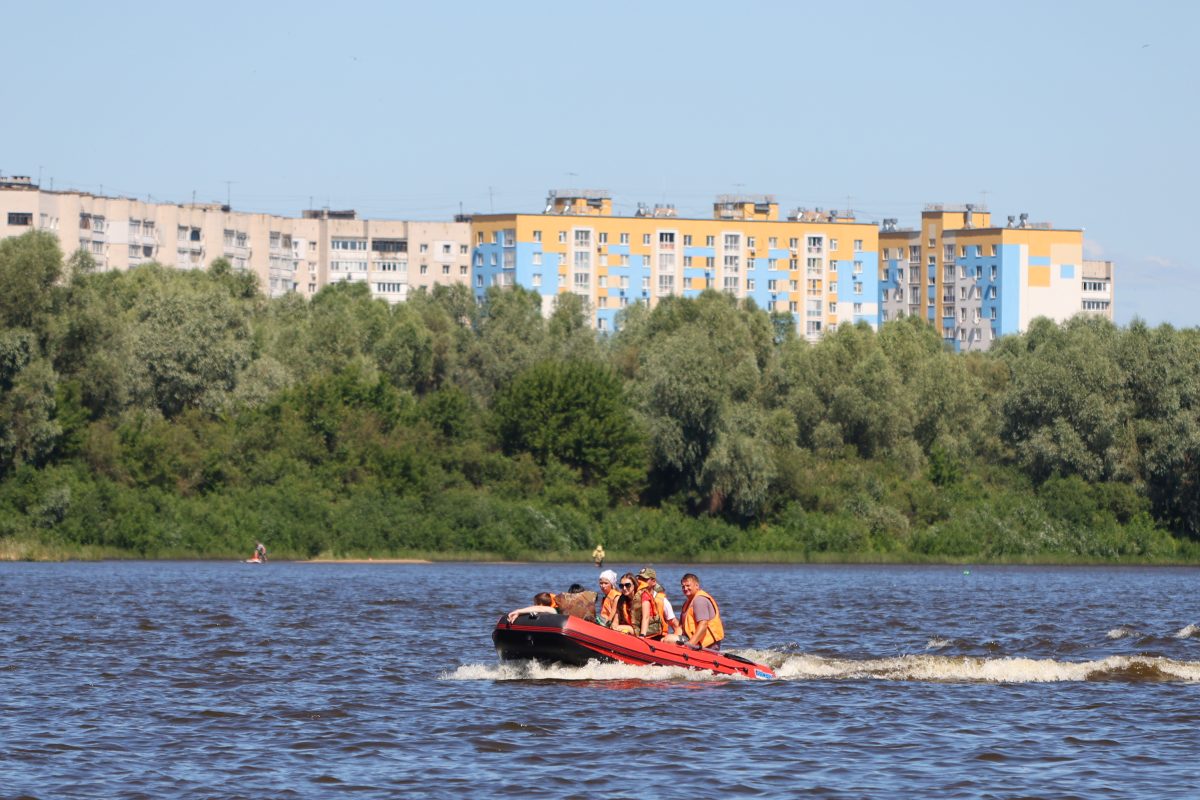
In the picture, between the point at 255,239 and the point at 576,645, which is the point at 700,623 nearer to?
the point at 576,645

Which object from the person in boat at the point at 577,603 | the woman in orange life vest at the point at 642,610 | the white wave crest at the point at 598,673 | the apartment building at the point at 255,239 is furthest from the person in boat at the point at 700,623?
the apartment building at the point at 255,239

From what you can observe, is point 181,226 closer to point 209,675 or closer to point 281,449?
point 281,449

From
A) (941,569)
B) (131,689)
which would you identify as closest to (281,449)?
(941,569)

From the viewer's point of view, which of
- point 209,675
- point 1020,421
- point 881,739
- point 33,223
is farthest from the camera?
point 33,223

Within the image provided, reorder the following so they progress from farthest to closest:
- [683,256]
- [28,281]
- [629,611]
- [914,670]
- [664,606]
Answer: [683,256]
[28,281]
[914,670]
[664,606]
[629,611]

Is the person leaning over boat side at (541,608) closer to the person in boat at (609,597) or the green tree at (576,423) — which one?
the person in boat at (609,597)

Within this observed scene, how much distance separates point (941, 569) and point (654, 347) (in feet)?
68.4

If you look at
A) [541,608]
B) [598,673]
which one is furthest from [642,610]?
[541,608]

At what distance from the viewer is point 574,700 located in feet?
93.7

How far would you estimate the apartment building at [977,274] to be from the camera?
554 feet

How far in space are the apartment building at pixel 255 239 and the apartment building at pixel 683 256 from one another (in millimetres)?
8367

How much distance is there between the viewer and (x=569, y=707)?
2772 cm

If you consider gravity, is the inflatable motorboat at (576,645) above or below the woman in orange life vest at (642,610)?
below

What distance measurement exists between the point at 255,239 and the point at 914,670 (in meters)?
140
